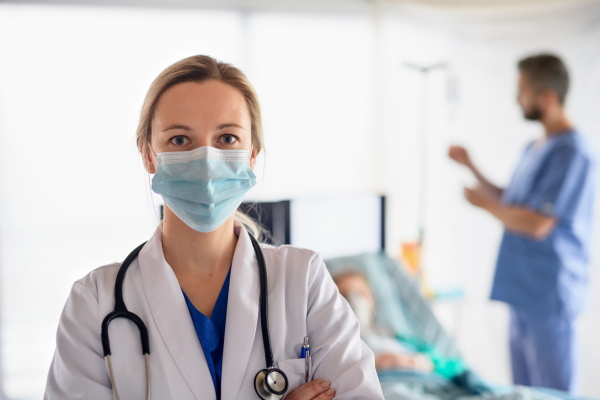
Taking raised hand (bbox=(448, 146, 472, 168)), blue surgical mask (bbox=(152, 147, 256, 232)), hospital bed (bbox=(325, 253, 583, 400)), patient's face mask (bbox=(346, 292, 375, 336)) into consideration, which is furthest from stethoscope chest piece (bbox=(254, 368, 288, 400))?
raised hand (bbox=(448, 146, 472, 168))

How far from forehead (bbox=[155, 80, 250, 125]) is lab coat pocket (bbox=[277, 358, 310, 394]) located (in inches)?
21.2

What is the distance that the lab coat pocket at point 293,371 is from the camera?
970 mm

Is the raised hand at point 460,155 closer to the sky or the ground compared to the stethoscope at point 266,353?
closer to the sky

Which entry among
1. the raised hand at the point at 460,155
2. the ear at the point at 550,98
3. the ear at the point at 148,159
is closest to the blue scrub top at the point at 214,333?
the ear at the point at 148,159

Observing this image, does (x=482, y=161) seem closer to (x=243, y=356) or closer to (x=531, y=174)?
(x=531, y=174)

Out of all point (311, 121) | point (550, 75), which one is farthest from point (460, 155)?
point (311, 121)

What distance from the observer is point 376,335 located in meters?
2.00

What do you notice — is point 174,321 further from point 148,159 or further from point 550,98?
point 550,98

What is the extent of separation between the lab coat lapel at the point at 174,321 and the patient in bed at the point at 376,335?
978mm

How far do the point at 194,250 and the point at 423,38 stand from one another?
2328 mm

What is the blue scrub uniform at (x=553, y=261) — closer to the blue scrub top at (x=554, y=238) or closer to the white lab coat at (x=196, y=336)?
the blue scrub top at (x=554, y=238)

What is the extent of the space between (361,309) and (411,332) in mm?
309

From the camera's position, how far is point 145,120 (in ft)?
3.34

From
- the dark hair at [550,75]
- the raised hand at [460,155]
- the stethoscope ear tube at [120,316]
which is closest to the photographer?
the stethoscope ear tube at [120,316]
